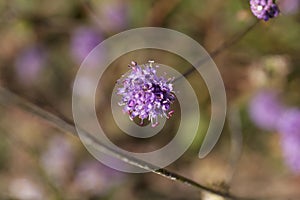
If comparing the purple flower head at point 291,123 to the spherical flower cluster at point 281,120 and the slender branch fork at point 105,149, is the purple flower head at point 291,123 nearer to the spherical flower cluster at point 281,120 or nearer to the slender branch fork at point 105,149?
the spherical flower cluster at point 281,120

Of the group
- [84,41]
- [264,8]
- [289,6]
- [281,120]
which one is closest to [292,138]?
[281,120]

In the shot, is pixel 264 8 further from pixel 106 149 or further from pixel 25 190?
pixel 25 190

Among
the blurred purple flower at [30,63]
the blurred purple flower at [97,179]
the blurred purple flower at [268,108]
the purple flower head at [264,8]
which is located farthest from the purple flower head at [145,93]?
the blurred purple flower at [30,63]

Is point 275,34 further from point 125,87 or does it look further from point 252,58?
point 125,87

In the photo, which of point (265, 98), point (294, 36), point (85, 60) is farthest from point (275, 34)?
point (85, 60)

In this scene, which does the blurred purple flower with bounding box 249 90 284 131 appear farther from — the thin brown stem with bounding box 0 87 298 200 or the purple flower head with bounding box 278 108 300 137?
the thin brown stem with bounding box 0 87 298 200

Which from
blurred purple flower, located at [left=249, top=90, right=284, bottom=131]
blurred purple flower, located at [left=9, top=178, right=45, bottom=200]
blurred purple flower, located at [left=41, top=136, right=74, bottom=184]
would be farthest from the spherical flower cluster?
blurred purple flower, located at [left=9, top=178, right=45, bottom=200]

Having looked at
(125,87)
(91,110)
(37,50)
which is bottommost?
(125,87)

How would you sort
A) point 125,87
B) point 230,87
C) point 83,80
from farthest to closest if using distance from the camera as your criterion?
1. point 83,80
2. point 230,87
3. point 125,87
